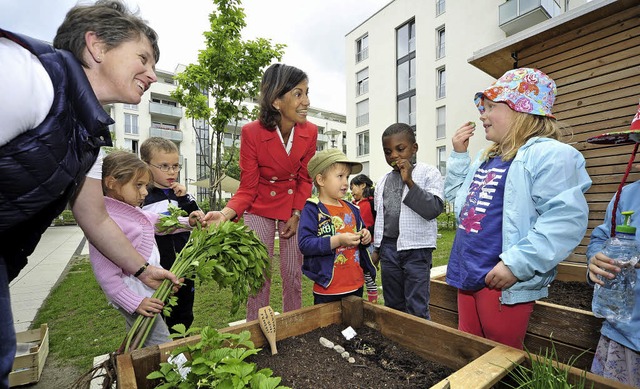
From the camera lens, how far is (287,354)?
1.64 metres

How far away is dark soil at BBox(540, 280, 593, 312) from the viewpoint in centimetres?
340

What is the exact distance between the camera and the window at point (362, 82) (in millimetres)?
28469

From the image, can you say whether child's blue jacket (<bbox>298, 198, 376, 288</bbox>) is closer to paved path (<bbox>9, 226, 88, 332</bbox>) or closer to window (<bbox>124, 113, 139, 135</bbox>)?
paved path (<bbox>9, 226, 88, 332</bbox>)

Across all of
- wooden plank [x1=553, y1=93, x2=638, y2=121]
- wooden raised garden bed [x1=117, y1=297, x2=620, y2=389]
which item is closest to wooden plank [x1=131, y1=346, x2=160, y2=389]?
wooden raised garden bed [x1=117, y1=297, x2=620, y2=389]

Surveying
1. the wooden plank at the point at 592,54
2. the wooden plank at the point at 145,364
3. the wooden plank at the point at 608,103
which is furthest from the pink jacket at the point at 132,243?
the wooden plank at the point at 592,54

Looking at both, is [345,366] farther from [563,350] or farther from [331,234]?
[563,350]

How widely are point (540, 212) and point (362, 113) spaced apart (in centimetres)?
2825

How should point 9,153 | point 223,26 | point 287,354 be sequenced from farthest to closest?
point 223,26 < point 287,354 < point 9,153

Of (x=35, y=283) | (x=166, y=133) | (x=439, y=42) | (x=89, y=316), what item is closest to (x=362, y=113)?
(x=439, y=42)

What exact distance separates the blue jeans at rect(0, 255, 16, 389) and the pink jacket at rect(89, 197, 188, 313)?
61 centimetres

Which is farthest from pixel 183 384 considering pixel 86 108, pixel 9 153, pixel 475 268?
pixel 475 268

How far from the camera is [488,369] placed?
4.01ft

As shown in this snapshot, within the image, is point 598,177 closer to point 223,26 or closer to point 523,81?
point 523,81

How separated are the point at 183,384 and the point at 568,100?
6155 millimetres
